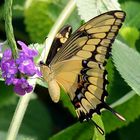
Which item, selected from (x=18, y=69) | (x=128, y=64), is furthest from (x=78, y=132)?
(x=18, y=69)

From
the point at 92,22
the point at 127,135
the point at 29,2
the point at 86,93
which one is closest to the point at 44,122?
the point at 127,135

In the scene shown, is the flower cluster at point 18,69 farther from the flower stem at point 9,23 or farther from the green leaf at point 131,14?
the green leaf at point 131,14

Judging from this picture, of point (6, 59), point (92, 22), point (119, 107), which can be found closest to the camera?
point (6, 59)

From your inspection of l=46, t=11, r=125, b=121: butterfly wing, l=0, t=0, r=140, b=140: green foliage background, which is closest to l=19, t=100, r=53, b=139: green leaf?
l=0, t=0, r=140, b=140: green foliage background

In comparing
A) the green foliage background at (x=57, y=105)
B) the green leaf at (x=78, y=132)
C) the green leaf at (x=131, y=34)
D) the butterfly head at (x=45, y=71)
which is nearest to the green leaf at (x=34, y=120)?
the green foliage background at (x=57, y=105)

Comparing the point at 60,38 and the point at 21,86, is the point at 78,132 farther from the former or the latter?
the point at 21,86

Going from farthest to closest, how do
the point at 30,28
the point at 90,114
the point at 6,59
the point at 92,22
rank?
the point at 30,28 < the point at 90,114 < the point at 92,22 < the point at 6,59

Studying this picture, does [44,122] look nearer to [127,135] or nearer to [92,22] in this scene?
[127,135]
